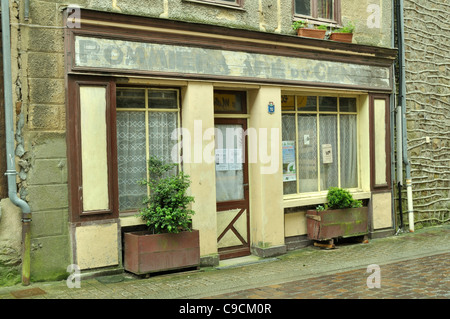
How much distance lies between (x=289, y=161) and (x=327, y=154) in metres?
0.99

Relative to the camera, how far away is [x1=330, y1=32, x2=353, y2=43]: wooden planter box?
10031 millimetres

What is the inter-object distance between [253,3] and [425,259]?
5156mm

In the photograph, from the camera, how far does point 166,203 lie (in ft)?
25.2

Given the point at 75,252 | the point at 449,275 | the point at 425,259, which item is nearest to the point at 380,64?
the point at 425,259

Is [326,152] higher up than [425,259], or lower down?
higher up

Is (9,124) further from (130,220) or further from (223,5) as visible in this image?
(223,5)

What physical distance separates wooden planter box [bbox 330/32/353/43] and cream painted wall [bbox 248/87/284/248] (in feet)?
5.66

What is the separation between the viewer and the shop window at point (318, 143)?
988 cm

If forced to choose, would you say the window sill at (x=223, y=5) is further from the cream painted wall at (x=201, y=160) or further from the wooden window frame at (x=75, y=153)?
the wooden window frame at (x=75, y=153)

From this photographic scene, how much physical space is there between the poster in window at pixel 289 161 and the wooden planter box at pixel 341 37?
7.08 feet

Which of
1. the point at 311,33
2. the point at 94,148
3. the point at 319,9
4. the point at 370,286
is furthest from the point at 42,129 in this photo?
the point at 319,9
